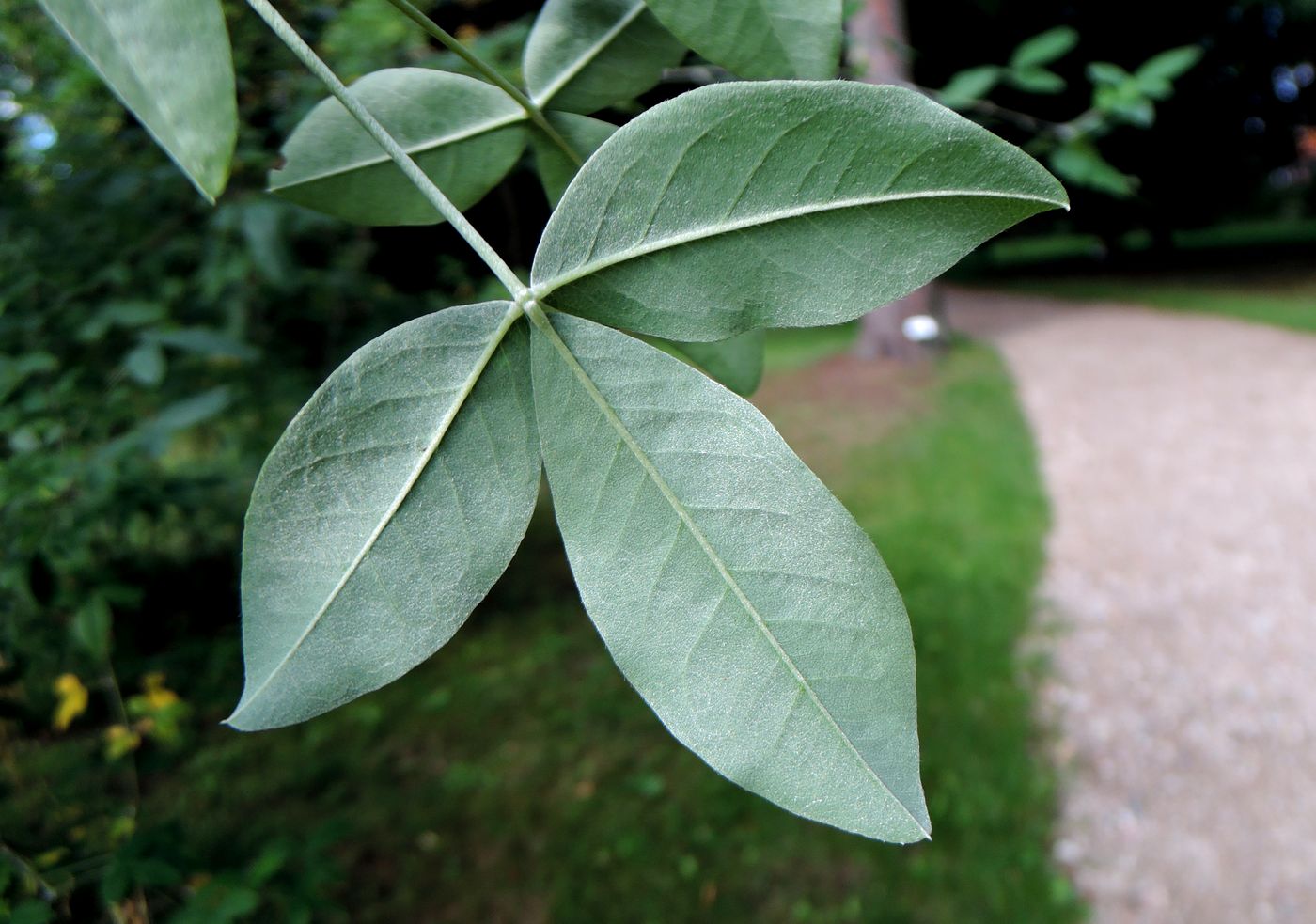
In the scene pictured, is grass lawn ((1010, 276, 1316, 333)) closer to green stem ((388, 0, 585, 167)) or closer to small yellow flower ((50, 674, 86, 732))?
small yellow flower ((50, 674, 86, 732))

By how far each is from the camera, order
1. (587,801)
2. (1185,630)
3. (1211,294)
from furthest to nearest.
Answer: (1211,294) → (1185,630) → (587,801)

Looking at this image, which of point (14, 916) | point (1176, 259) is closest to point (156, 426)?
point (14, 916)

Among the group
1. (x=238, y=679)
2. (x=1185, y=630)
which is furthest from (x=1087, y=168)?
(x=1185, y=630)

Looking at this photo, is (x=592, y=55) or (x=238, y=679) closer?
(x=592, y=55)

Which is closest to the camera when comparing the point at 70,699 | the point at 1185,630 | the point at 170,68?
the point at 170,68

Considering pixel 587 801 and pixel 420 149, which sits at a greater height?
pixel 420 149

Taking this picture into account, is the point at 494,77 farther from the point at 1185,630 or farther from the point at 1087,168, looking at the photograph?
the point at 1185,630

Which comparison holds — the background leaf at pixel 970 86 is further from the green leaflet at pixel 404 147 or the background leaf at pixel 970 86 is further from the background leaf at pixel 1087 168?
the green leaflet at pixel 404 147

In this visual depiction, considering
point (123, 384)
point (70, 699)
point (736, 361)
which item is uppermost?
point (736, 361)
